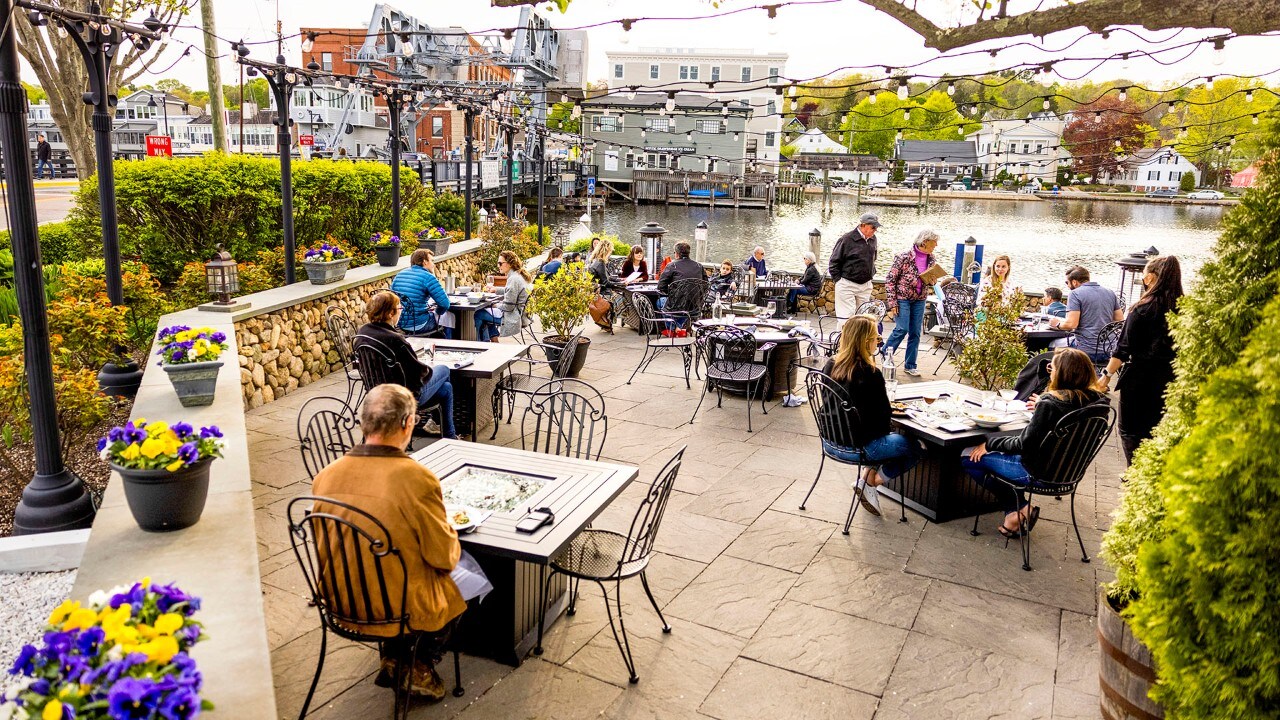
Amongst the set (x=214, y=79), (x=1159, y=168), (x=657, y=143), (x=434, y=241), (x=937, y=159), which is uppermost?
(x=937, y=159)

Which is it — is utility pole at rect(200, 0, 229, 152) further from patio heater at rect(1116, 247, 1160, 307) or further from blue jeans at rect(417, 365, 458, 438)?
patio heater at rect(1116, 247, 1160, 307)

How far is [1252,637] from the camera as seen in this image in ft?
7.00

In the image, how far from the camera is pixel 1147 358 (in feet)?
17.5

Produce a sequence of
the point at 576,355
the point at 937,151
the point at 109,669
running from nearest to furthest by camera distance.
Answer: the point at 109,669 → the point at 576,355 → the point at 937,151

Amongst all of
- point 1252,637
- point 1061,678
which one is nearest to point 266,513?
point 1061,678

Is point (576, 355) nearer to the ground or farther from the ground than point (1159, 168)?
nearer to the ground

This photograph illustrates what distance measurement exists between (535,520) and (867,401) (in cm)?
258

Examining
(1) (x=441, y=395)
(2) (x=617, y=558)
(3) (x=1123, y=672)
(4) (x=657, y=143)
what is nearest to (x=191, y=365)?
(1) (x=441, y=395)

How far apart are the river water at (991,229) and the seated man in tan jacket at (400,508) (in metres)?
22.5

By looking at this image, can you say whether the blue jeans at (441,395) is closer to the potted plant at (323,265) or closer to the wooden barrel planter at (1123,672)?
the potted plant at (323,265)

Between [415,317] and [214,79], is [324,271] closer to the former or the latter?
[415,317]

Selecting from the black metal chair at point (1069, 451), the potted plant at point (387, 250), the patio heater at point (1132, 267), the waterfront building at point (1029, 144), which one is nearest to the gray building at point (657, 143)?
the waterfront building at point (1029, 144)

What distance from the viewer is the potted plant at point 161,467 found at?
10.3 ft

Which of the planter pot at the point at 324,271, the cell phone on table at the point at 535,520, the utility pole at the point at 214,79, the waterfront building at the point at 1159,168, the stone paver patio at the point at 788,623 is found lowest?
the stone paver patio at the point at 788,623
